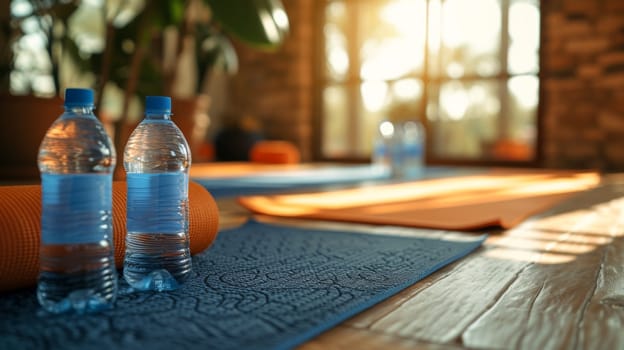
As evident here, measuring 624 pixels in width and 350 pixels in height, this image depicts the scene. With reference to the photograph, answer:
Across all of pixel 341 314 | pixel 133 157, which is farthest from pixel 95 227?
pixel 341 314

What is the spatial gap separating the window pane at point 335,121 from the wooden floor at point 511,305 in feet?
13.5

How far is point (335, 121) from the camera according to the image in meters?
5.84

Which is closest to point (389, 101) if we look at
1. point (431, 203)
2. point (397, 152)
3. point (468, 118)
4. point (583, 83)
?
point (468, 118)

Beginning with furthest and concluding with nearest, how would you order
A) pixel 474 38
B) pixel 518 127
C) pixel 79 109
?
pixel 518 127, pixel 474 38, pixel 79 109

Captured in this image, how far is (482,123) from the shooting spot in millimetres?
6281

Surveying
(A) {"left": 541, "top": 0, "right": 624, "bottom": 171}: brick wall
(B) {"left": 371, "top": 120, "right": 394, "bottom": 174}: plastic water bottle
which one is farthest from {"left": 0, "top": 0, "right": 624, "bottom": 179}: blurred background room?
→ (B) {"left": 371, "top": 120, "right": 394, "bottom": 174}: plastic water bottle

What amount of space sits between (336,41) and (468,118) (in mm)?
1553

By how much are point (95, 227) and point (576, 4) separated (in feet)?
13.7

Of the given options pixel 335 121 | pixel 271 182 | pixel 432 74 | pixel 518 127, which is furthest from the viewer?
pixel 518 127

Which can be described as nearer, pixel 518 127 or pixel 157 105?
pixel 157 105

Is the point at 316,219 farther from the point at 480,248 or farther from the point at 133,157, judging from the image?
the point at 133,157

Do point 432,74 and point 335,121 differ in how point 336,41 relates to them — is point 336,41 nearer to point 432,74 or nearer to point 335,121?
point 335,121

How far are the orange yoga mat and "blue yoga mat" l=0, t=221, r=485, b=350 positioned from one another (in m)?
0.40

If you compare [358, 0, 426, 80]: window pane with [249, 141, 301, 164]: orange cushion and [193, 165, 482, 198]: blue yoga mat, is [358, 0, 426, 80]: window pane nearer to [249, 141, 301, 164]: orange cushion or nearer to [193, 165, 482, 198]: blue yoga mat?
[249, 141, 301, 164]: orange cushion
